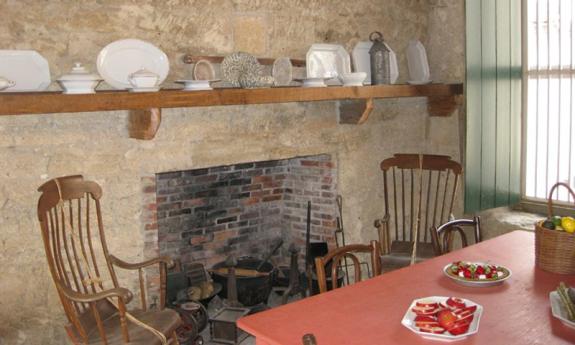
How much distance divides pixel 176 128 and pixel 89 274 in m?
1.02

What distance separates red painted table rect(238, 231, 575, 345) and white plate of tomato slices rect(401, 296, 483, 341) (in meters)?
0.03

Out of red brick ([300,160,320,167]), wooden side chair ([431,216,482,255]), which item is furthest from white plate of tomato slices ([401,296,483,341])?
red brick ([300,160,320,167])

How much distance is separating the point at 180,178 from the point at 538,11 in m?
2.81

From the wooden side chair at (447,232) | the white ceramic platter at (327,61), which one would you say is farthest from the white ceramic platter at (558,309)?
the white ceramic platter at (327,61)

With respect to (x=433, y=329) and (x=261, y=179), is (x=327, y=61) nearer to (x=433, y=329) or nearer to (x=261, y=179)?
(x=261, y=179)

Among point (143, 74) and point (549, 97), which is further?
point (549, 97)

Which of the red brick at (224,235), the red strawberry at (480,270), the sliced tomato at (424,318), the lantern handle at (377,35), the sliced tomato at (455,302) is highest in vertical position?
the lantern handle at (377,35)

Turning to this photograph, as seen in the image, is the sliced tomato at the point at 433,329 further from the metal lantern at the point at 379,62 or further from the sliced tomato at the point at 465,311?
the metal lantern at the point at 379,62

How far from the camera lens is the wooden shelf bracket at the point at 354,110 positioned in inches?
163

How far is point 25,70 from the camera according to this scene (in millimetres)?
2949

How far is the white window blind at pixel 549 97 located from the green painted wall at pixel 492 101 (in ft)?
0.29

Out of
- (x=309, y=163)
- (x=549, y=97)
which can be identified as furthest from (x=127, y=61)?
(x=549, y=97)

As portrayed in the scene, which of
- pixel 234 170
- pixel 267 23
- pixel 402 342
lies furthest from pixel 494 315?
pixel 234 170

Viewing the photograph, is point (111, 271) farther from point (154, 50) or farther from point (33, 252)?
point (154, 50)
